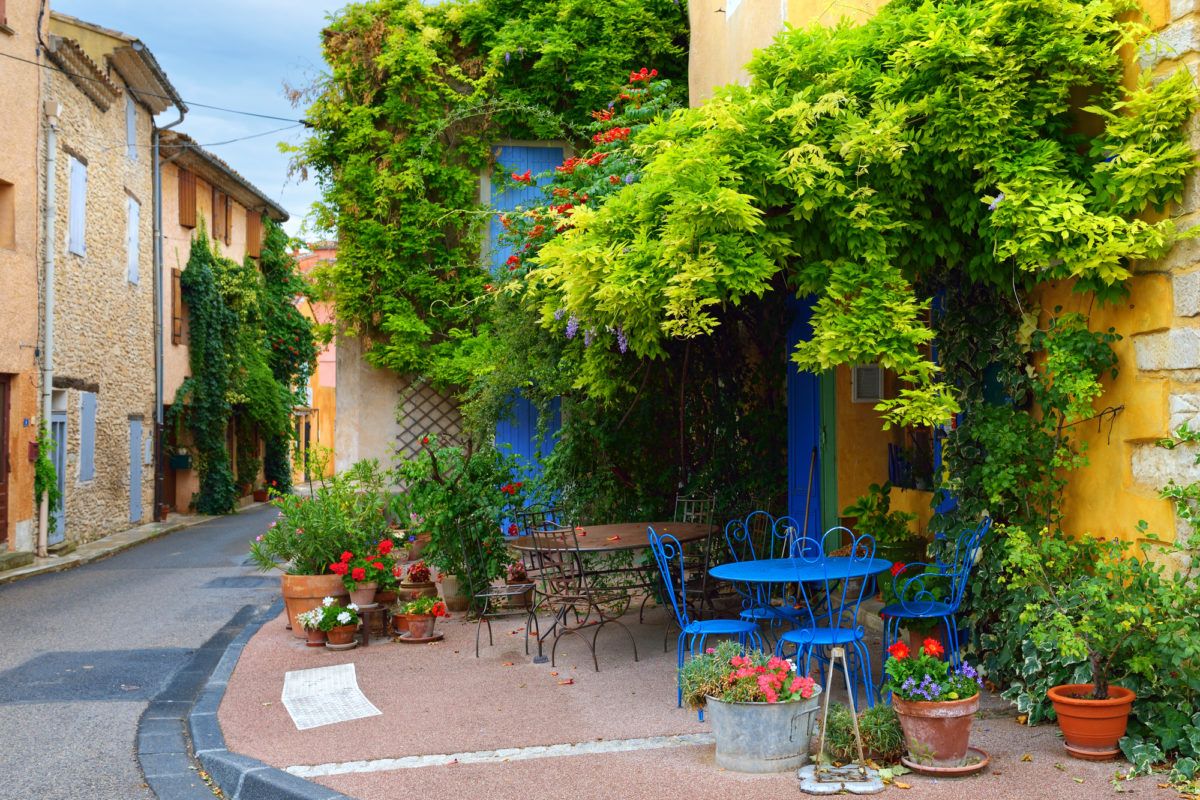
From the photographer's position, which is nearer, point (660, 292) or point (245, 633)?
point (660, 292)

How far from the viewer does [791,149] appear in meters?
5.35

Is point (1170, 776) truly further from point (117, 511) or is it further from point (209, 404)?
point (209, 404)

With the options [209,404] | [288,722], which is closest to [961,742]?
[288,722]

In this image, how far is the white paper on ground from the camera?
19.2ft

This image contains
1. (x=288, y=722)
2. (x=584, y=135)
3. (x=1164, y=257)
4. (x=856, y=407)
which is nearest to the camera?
(x=1164, y=257)

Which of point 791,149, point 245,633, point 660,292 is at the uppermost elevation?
point 791,149

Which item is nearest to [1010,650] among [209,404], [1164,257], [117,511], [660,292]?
[1164,257]

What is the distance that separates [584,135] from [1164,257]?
8.66m

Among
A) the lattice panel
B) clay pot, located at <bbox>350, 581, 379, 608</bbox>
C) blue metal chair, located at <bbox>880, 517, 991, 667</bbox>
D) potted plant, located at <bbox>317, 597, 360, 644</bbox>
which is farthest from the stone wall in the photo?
blue metal chair, located at <bbox>880, 517, 991, 667</bbox>

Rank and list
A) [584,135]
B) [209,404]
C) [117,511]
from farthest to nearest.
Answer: [209,404]
[117,511]
[584,135]

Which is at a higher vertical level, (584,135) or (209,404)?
(584,135)

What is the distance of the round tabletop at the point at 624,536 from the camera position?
6.95 meters

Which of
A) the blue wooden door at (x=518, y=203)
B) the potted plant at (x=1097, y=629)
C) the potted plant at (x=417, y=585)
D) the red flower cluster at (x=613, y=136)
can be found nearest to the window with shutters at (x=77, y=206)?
the blue wooden door at (x=518, y=203)

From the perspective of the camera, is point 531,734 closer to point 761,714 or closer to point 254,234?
point 761,714
